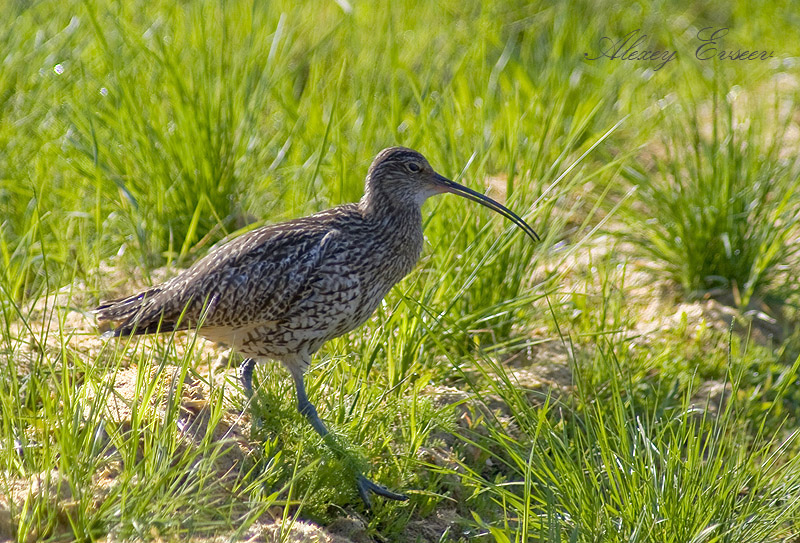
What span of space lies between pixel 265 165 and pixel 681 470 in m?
3.26

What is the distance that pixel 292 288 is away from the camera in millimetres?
4016

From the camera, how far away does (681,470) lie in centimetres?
342

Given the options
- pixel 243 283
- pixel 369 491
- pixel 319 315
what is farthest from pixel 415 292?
pixel 369 491

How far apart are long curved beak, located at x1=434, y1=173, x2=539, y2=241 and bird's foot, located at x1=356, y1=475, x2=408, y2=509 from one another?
4.54 ft

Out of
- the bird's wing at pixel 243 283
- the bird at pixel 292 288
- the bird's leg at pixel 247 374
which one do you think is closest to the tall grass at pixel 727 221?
the bird at pixel 292 288

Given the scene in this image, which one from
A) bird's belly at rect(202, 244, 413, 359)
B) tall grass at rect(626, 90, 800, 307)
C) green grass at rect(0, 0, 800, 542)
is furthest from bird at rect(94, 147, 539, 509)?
tall grass at rect(626, 90, 800, 307)

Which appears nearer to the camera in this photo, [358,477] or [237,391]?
[358,477]

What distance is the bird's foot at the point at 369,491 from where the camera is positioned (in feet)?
12.3

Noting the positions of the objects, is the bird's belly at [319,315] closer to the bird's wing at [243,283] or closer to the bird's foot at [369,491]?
the bird's wing at [243,283]

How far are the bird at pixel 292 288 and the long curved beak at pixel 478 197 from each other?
222 mm

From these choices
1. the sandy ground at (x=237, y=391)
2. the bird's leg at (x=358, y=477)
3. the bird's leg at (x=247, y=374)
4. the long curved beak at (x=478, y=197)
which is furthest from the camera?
the long curved beak at (x=478, y=197)

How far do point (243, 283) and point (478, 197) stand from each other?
1150 millimetres

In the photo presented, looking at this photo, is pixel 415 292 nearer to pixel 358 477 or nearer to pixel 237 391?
pixel 237 391

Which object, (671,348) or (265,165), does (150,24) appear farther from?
(671,348)
